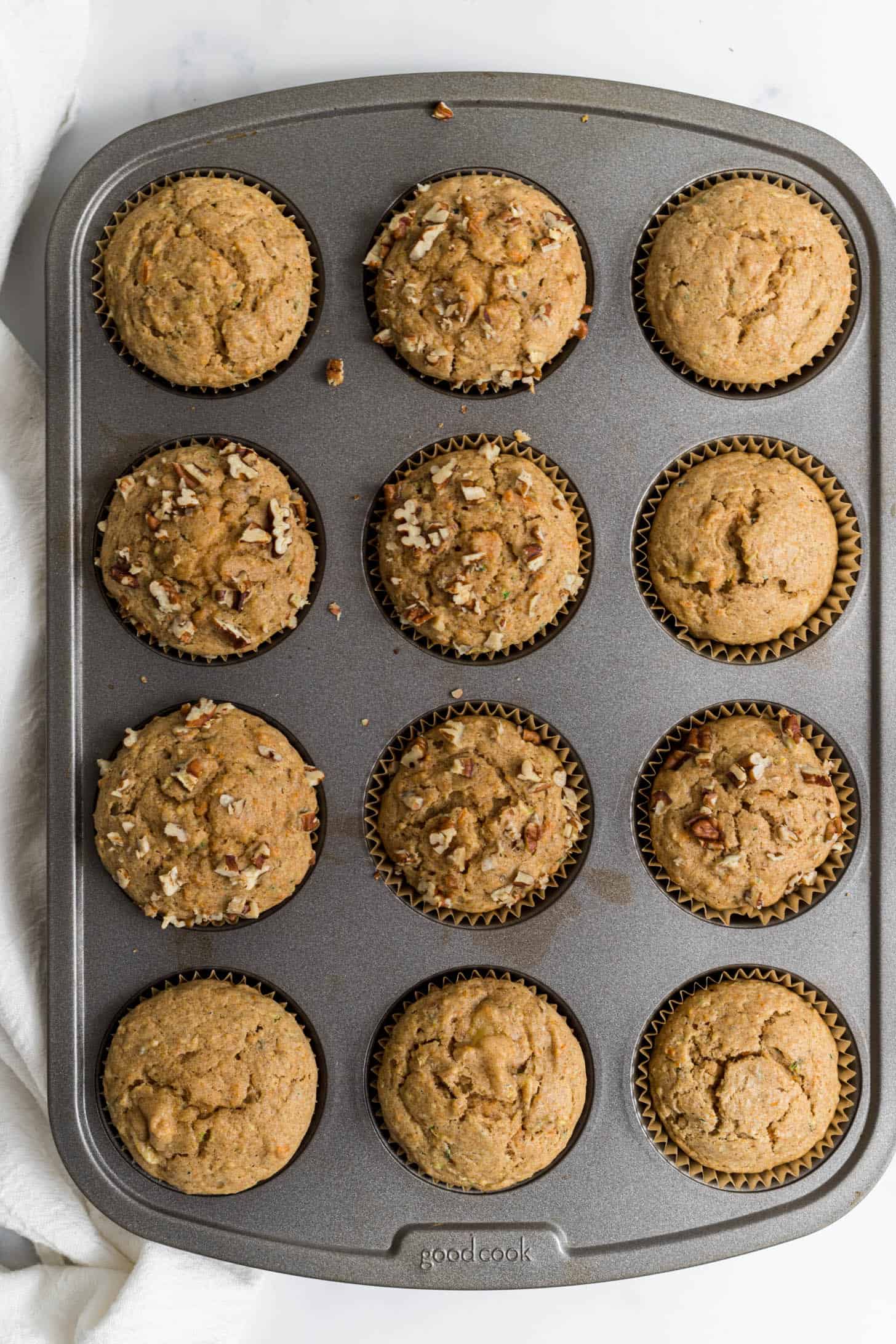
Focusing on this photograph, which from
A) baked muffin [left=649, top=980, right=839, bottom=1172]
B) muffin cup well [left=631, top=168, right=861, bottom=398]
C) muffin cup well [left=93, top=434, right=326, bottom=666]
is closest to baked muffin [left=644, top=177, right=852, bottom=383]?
muffin cup well [left=631, top=168, right=861, bottom=398]

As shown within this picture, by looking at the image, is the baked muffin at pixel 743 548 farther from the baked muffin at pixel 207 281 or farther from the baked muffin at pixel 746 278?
the baked muffin at pixel 207 281

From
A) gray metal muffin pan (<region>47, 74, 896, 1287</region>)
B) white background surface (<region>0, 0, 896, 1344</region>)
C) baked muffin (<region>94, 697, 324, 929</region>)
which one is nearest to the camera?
baked muffin (<region>94, 697, 324, 929</region>)

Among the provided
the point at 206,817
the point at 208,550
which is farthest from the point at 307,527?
the point at 206,817

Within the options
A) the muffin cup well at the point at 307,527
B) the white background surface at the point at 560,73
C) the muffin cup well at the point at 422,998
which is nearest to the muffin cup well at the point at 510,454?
the muffin cup well at the point at 307,527

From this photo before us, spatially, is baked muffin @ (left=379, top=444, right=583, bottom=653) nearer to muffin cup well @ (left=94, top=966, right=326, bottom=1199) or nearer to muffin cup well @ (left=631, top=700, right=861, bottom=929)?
muffin cup well @ (left=631, top=700, right=861, bottom=929)

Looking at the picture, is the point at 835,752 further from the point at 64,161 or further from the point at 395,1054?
the point at 64,161

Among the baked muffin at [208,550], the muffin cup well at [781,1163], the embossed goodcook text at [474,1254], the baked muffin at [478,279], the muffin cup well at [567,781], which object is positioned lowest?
the embossed goodcook text at [474,1254]

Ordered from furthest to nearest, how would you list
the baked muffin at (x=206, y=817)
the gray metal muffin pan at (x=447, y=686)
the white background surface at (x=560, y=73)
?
1. the white background surface at (x=560, y=73)
2. the gray metal muffin pan at (x=447, y=686)
3. the baked muffin at (x=206, y=817)
